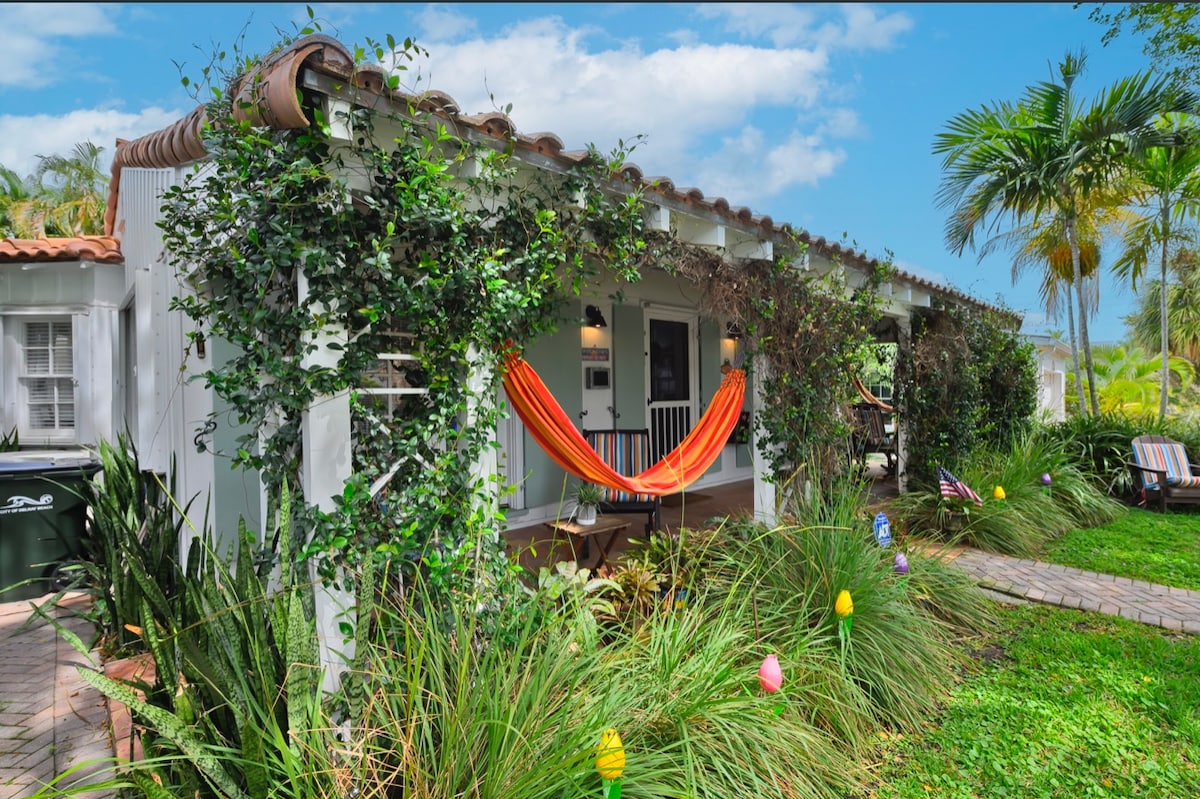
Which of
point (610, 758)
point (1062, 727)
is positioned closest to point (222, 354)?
point (610, 758)

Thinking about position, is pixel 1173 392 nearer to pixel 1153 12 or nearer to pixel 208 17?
pixel 1153 12

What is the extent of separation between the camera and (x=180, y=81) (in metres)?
2.56

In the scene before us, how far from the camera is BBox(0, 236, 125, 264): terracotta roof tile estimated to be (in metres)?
6.28

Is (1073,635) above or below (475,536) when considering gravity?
below

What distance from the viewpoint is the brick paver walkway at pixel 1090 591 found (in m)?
4.24

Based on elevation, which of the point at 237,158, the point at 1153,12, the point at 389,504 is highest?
the point at 1153,12

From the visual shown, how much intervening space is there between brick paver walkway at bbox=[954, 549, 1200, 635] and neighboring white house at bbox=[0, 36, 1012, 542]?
2.03 m

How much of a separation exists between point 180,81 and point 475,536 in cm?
222

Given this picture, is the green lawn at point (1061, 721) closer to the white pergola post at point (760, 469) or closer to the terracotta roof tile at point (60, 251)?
the white pergola post at point (760, 469)

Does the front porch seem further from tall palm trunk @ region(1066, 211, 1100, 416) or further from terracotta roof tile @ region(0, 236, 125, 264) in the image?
terracotta roof tile @ region(0, 236, 125, 264)

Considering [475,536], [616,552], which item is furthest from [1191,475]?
[475,536]

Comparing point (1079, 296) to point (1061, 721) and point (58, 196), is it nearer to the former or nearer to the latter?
point (1061, 721)

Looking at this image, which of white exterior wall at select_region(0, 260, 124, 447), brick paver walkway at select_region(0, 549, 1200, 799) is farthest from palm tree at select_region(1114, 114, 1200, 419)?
white exterior wall at select_region(0, 260, 124, 447)

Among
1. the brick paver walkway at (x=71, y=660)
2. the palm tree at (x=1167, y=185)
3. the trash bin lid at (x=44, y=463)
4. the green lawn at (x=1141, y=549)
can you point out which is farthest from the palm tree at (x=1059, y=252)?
the trash bin lid at (x=44, y=463)
